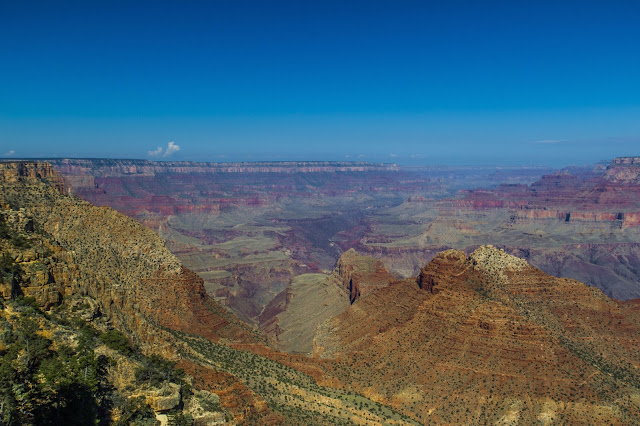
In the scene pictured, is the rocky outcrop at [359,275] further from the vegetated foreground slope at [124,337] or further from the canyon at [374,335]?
the vegetated foreground slope at [124,337]

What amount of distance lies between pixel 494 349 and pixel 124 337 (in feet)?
149

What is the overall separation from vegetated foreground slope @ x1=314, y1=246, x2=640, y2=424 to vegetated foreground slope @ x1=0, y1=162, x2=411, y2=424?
6.76m

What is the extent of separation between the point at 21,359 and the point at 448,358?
51444mm

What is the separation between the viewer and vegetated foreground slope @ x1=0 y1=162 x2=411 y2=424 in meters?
29.5

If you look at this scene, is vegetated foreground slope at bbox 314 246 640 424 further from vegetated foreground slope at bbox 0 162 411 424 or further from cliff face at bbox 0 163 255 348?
cliff face at bbox 0 163 255 348

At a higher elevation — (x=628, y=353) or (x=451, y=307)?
(x=451, y=307)

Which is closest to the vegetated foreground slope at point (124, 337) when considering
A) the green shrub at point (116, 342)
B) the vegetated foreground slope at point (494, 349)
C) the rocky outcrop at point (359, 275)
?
the green shrub at point (116, 342)

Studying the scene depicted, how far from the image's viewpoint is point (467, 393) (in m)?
62.6

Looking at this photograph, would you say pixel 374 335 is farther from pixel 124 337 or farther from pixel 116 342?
pixel 116 342

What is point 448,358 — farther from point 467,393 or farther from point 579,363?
point 579,363

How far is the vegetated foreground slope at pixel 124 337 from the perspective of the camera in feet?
96.6

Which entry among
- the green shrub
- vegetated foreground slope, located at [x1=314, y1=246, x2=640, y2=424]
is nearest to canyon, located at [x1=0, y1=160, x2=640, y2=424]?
vegetated foreground slope, located at [x1=314, y1=246, x2=640, y2=424]

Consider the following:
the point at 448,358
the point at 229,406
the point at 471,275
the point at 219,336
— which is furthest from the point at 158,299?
the point at 471,275

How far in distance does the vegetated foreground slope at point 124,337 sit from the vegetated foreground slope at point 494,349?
6.76m
